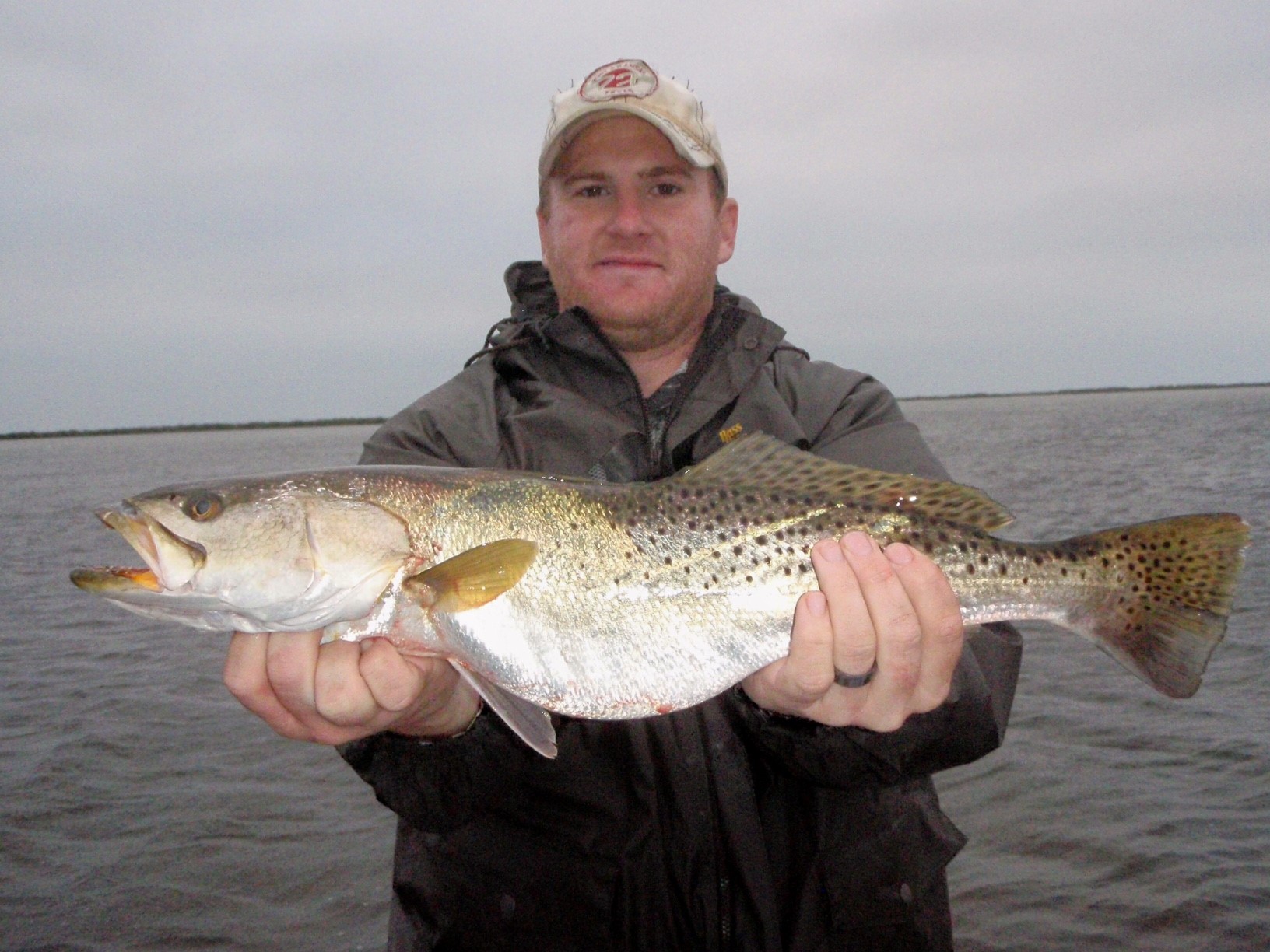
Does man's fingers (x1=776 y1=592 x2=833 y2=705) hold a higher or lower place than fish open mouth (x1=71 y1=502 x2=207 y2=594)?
lower

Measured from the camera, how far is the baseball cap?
15.4 ft

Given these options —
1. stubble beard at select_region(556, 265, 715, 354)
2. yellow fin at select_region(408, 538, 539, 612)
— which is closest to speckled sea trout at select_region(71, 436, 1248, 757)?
yellow fin at select_region(408, 538, 539, 612)

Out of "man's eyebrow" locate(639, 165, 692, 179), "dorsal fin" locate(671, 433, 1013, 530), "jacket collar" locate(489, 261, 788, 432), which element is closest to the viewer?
"dorsal fin" locate(671, 433, 1013, 530)

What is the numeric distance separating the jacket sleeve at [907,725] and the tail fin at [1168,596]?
16.4 inches

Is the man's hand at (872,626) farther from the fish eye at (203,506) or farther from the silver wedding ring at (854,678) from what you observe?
the fish eye at (203,506)

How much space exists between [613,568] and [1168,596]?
2.13m

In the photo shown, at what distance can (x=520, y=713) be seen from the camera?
3.39 meters

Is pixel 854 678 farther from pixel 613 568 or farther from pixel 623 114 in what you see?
pixel 623 114

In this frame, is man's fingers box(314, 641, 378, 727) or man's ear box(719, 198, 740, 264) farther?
man's ear box(719, 198, 740, 264)

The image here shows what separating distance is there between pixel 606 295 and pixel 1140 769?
7188mm

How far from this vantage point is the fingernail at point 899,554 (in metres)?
3.35

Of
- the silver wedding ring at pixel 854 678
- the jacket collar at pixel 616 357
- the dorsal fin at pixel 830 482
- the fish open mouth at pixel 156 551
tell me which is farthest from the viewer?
the jacket collar at pixel 616 357

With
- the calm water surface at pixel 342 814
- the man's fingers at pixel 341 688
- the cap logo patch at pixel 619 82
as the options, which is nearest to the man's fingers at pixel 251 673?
the man's fingers at pixel 341 688

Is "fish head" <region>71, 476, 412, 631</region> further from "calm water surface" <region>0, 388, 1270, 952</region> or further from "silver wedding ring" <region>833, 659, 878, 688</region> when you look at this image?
"calm water surface" <region>0, 388, 1270, 952</region>
